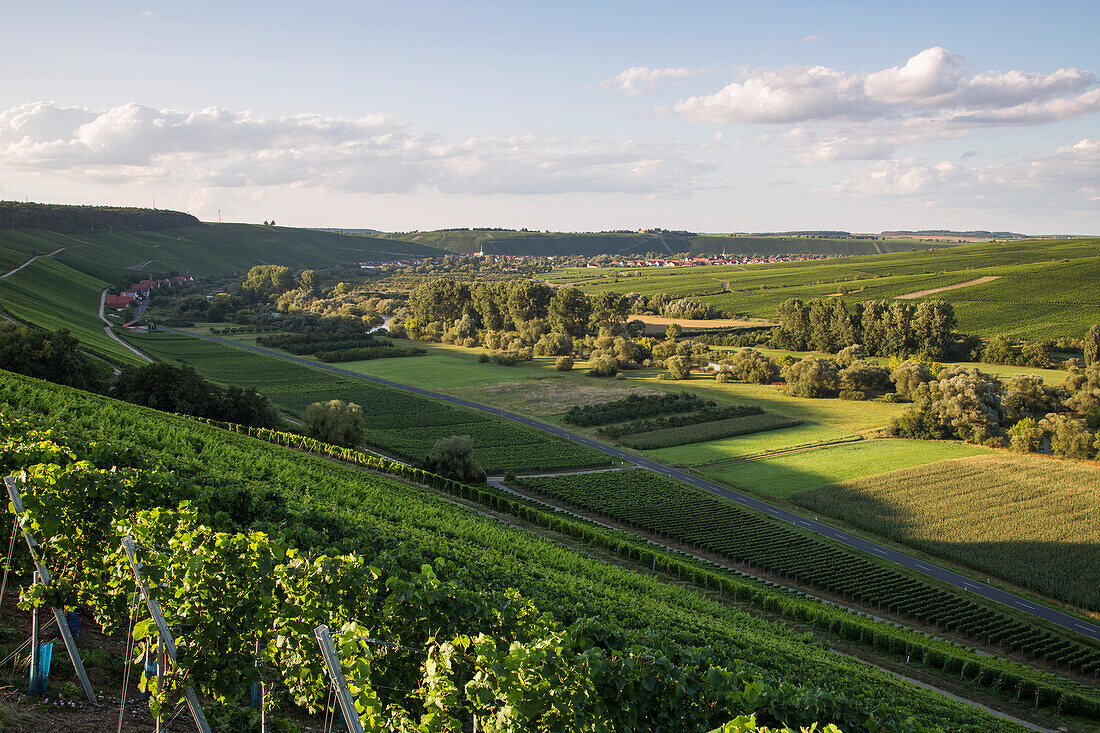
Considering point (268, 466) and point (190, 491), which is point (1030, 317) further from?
point (190, 491)

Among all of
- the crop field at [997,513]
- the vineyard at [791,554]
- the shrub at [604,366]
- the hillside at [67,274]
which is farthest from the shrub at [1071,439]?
the hillside at [67,274]

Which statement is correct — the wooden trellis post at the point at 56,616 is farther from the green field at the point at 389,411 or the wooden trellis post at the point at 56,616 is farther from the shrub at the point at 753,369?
the shrub at the point at 753,369

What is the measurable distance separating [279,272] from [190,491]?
184733 mm

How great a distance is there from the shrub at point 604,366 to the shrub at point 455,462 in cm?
5039

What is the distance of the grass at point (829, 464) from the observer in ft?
195

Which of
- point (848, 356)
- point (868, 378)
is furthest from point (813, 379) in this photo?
point (848, 356)

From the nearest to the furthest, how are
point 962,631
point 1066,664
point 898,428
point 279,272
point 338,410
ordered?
point 1066,664
point 962,631
point 338,410
point 898,428
point 279,272

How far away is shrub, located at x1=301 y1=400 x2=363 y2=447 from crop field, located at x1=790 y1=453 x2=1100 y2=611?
36.3 metres

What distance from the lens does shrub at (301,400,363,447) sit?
5681 cm

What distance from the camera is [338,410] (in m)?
58.2

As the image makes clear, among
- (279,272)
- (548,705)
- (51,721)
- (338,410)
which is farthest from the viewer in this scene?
(279,272)

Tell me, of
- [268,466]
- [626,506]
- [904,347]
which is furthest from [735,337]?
[268,466]

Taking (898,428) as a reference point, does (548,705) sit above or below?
above

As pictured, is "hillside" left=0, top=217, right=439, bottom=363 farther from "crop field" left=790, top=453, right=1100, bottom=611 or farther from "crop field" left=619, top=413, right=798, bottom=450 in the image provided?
"crop field" left=790, top=453, right=1100, bottom=611
